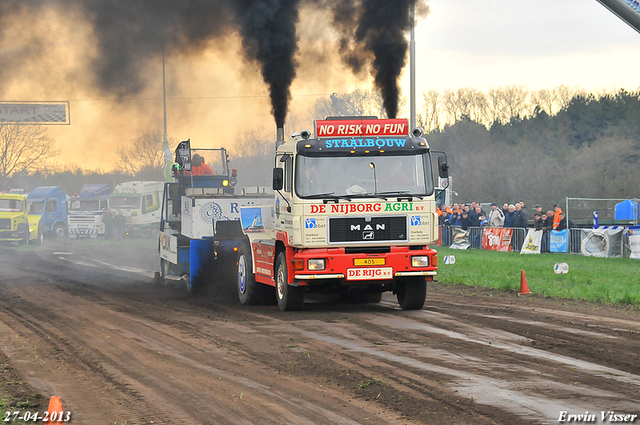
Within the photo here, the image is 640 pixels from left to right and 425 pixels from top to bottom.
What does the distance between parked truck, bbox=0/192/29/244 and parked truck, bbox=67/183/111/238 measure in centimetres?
633

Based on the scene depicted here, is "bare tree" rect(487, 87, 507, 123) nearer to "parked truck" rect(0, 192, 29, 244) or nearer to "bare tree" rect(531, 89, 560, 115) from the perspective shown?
"bare tree" rect(531, 89, 560, 115)

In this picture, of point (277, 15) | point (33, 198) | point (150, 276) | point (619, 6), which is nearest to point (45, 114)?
point (150, 276)

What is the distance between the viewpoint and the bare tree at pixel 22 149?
177ft

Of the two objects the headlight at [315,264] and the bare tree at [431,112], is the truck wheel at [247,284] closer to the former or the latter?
the headlight at [315,264]

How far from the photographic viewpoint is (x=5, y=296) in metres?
16.0

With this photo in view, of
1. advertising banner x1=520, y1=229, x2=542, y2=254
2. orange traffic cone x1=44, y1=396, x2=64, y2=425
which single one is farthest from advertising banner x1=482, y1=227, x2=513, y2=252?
orange traffic cone x1=44, y1=396, x2=64, y2=425

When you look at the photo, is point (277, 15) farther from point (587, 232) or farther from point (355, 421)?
point (355, 421)

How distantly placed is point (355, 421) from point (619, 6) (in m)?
4.75

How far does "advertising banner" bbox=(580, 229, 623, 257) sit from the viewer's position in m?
22.5

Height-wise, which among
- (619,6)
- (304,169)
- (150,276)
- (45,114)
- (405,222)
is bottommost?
(150,276)

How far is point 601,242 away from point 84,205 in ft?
111

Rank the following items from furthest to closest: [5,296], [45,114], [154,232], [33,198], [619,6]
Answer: [154,232] < [33,198] < [45,114] < [5,296] < [619,6]

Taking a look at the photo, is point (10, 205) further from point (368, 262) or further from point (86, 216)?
point (368, 262)

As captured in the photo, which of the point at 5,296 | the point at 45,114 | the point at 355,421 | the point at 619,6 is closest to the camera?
the point at 355,421
